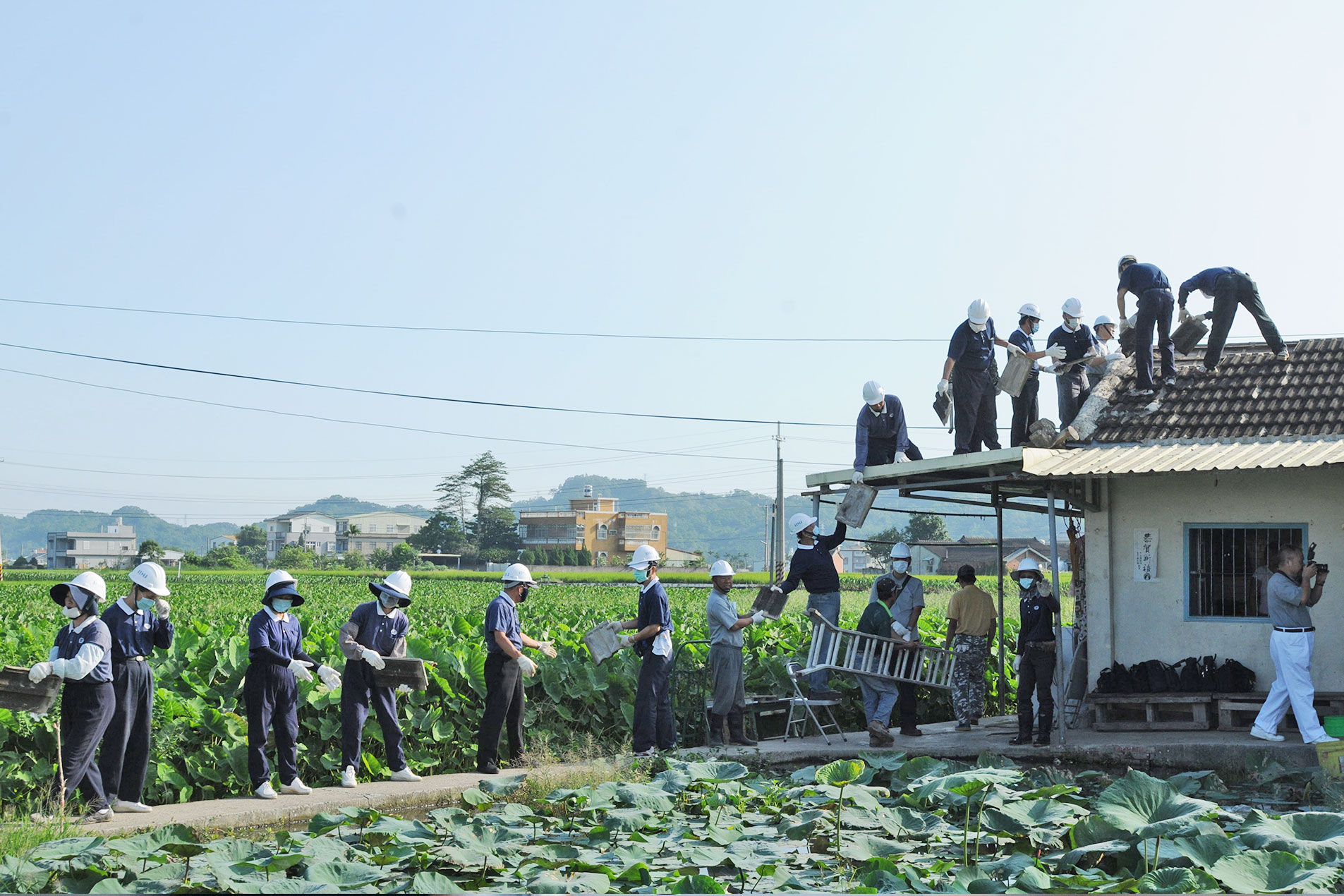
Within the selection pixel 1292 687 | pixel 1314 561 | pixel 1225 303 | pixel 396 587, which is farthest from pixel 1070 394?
pixel 396 587

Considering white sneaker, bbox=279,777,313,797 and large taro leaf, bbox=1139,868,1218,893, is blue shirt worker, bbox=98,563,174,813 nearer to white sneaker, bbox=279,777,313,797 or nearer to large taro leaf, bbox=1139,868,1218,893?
white sneaker, bbox=279,777,313,797

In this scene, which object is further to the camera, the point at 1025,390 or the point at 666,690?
the point at 1025,390

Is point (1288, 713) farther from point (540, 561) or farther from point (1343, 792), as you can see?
point (540, 561)

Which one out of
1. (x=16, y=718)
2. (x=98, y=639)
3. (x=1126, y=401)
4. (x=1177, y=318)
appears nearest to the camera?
(x=98, y=639)

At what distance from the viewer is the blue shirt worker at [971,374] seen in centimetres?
1303

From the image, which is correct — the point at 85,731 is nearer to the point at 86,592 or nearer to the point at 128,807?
the point at 128,807

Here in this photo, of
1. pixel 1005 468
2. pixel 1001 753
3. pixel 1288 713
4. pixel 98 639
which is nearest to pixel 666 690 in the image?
pixel 1001 753

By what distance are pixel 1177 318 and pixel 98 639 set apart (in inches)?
493

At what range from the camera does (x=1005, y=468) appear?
11.7m

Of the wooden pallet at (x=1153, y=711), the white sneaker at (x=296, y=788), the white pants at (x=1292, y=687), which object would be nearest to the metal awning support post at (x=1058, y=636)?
the wooden pallet at (x=1153, y=711)

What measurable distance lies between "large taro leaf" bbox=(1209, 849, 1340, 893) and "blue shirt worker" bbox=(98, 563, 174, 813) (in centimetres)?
705

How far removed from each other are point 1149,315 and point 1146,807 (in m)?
7.70

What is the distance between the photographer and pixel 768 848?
697cm

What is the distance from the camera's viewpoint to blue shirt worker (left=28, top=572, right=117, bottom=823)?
8312mm
